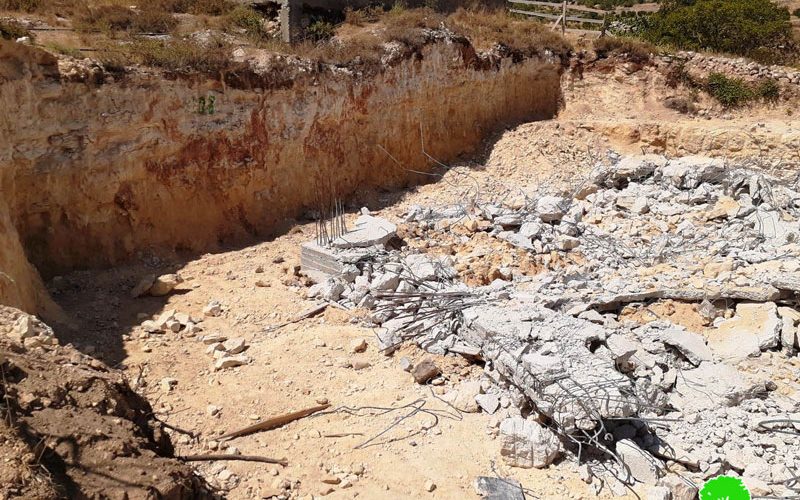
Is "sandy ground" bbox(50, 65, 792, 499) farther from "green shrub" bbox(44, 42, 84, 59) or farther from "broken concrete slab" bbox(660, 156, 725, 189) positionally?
"broken concrete slab" bbox(660, 156, 725, 189)

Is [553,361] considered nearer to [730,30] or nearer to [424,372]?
[424,372]

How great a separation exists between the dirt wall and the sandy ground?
604mm

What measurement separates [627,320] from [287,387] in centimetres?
405

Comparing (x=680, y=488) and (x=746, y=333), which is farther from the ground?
(x=746, y=333)

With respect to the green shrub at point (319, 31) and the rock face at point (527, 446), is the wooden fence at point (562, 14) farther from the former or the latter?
the rock face at point (527, 446)

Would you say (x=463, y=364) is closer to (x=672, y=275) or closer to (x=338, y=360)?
(x=338, y=360)

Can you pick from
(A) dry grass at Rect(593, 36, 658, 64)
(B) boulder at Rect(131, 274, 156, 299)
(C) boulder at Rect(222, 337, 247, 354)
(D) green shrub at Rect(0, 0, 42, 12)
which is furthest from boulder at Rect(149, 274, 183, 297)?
(A) dry grass at Rect(593, 36, 658, 64)

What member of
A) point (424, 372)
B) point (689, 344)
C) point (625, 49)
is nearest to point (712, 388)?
point (689, 344)

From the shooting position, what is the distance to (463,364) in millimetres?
7090

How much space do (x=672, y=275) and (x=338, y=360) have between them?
4619 mm

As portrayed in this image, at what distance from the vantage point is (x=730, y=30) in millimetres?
18266

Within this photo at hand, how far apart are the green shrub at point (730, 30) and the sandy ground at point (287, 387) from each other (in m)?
13.8

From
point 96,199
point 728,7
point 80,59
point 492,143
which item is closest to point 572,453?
point 96,199

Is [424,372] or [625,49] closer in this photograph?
[424,372]
